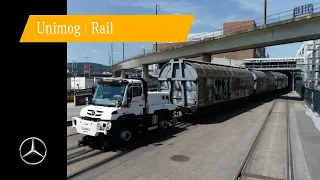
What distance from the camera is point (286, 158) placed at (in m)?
8.70

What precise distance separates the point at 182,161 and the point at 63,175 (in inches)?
190

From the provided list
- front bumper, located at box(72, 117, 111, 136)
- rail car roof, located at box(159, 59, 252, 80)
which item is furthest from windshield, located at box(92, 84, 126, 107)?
rail car roof, located at box(159, 59, 252, 80)

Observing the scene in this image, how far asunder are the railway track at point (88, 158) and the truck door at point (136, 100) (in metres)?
1.38

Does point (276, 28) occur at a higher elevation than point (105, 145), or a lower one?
higher

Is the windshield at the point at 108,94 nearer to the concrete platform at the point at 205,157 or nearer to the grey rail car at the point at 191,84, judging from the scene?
the concrete platform at the point at 205,157

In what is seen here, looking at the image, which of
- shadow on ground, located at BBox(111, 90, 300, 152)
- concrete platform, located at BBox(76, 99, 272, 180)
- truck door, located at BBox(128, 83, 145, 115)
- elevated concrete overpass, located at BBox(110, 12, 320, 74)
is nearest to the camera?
concrete platform, located at BBox(76, 99, 272, 180)

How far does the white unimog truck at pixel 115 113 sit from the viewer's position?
9016 millimetres

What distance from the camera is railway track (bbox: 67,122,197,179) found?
7312 millimetres

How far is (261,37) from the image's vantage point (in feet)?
100

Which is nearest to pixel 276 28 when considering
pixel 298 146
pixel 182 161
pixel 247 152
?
pixel 298 146

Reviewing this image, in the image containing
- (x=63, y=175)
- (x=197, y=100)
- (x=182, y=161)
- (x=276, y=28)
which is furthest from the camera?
(x=276, y=28)

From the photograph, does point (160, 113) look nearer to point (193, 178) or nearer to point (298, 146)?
point (193, 178)

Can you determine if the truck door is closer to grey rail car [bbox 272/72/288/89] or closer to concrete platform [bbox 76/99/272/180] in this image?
concrete platform [bbox 76/99/272/180]

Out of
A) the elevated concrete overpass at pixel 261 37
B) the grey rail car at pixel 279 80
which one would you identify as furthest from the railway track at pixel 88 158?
the grey rail car at pixel 279 80
